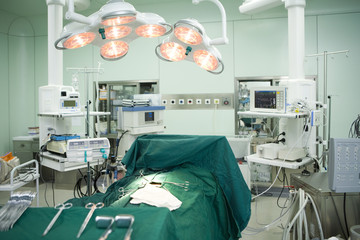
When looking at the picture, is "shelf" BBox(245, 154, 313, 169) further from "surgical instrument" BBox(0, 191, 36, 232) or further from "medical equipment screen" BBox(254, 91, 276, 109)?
"surgical instrument" BBox(0, 191, 36, 232)

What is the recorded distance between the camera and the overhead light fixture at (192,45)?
176 cm

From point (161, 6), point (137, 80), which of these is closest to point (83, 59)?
point (137, 80)

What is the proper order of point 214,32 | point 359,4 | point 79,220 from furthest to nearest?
point 214,32 → point 359,4 → point 79,220

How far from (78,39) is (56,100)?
218 centimetres

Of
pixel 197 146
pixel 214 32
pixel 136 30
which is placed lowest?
pixel 197 146

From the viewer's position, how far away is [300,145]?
9.87 ft

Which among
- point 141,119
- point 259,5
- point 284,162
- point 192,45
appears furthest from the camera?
point 141,119

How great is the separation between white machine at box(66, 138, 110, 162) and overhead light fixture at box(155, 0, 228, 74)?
0.96m

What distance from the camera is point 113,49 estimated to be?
1.97 m

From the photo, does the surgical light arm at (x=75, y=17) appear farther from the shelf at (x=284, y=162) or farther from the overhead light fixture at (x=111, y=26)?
the shelf at (x=284, y=162)

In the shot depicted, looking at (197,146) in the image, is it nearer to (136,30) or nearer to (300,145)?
(136,30)

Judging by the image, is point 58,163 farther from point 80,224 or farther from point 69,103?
point 80,224

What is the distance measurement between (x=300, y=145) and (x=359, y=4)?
3091mm

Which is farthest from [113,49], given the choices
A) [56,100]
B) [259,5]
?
[259,5]
